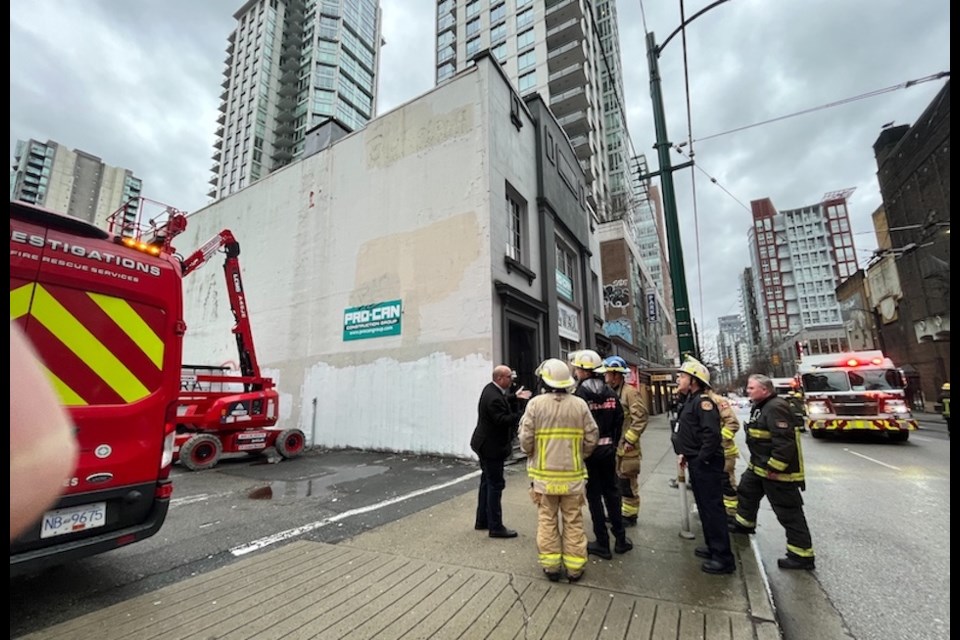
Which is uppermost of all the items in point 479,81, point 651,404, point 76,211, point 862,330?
point 76,211

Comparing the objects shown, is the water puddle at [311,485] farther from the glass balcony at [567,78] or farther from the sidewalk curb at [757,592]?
the glass balcony at [567,78]

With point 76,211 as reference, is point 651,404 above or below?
below

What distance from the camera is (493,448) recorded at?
4465 millimetres

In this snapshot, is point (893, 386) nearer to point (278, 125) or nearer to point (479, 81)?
point (479, 81)

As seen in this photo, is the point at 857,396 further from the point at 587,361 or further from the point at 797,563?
the point at 587,361

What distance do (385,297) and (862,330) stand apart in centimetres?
5170

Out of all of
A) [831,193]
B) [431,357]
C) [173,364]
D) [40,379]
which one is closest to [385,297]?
[431,357]

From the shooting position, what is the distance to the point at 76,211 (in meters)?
62.6

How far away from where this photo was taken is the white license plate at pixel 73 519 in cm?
271

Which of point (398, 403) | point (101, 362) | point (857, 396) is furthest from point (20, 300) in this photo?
point (857, 396)

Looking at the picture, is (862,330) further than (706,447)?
Yes

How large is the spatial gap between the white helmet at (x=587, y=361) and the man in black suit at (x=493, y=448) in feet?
2.06

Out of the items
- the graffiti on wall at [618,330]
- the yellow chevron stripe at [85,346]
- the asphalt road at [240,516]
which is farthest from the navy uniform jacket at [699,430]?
the graffiti on wall at [618,330]

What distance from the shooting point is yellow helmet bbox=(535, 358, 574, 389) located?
11.9 ft
